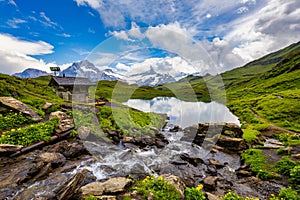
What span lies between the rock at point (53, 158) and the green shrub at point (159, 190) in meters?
6.91

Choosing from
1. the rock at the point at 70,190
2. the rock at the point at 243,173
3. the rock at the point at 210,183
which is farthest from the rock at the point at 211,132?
the rock at the point at 70,190

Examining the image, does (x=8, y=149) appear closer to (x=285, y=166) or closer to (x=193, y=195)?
(x=193, y=195)

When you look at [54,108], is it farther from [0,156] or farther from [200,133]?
[200,133]

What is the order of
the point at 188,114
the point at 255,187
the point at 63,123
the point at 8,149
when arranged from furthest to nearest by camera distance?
the point at 188,114 < the point at 63,123 < the point at 8,149 < the point at 255,187

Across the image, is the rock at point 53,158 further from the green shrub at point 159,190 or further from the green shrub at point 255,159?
the green shrub at point 255,159

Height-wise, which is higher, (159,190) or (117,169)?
(159,190)

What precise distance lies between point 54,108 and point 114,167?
47.5 ft

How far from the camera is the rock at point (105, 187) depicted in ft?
27.5

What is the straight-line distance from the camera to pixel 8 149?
12195 millimetres

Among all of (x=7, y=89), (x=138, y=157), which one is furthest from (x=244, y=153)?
(x=7, y=89)

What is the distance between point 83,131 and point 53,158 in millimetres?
6040

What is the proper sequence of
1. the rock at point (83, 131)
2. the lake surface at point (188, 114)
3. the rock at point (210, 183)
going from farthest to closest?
the lake surface at point (188, 114) < the rock at point (83, 131) < the rock at point (210, 183)

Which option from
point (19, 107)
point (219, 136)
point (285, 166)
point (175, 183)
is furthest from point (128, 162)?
point (19, 107)

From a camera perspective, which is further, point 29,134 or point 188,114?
Result: point 188,114
